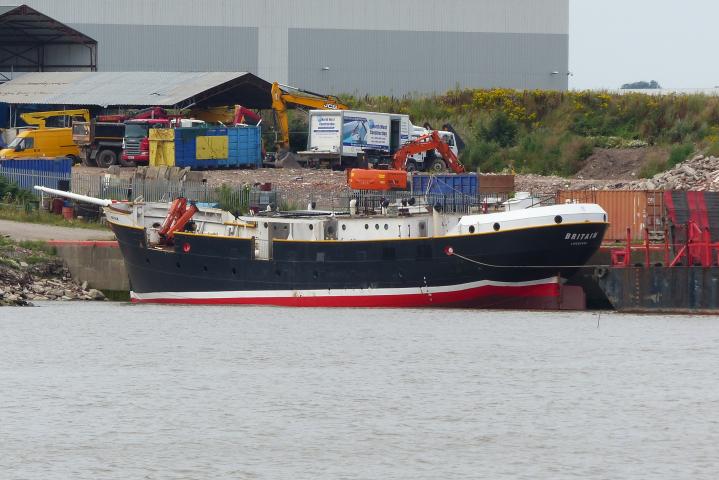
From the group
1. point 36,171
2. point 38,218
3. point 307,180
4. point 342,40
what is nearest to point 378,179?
point 307,180

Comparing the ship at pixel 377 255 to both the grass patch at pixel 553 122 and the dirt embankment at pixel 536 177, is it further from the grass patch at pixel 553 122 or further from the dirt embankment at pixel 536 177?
the grass patch at pixel 553 122

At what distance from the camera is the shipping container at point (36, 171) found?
68438mm

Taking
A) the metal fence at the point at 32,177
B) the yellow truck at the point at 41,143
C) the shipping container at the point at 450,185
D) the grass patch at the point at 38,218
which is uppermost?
the yellow truck at the point at 41,143

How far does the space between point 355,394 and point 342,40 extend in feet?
194

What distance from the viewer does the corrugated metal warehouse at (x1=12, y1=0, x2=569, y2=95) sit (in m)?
93.6

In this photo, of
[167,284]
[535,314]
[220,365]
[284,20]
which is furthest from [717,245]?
[284,20]

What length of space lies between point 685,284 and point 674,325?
1.27m

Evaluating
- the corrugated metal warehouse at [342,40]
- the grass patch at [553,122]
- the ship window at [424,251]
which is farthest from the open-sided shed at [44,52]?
the ship window at [424,251]

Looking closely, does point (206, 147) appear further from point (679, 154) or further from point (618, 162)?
point (679, 154)

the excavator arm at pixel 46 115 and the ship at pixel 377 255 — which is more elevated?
the excavator arm at pixel 46 115

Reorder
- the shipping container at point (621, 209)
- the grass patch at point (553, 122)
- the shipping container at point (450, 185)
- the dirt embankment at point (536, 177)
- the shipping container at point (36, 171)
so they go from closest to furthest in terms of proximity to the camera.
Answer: the shipping container at point (621, 209)
the shipping container at point (450, 185)
the dirt embankment at point (536, 177)
the shipping container at point (36, 171)
the grass patch at point (553, 122)

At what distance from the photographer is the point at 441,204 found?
5406 cm

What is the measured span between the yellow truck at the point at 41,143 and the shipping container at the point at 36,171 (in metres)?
5.46

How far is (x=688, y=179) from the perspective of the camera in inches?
2484
